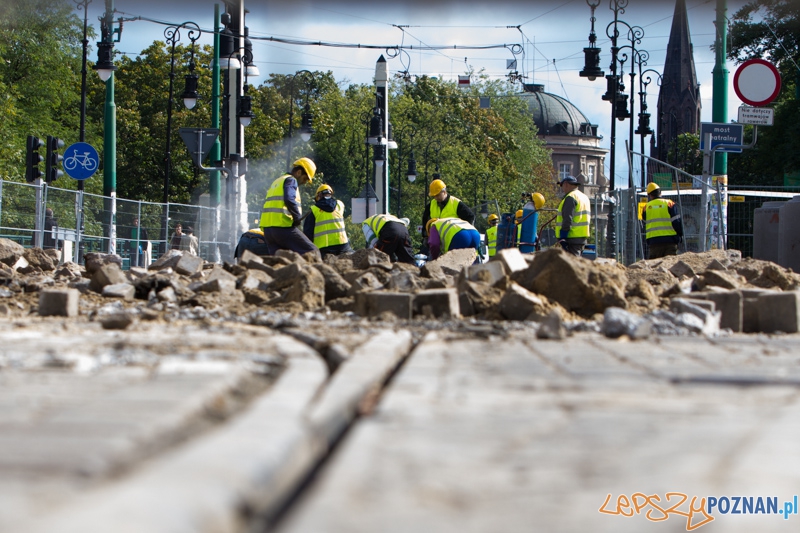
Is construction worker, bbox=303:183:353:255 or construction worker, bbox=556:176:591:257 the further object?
construction worker, bbox=556:176:591:257

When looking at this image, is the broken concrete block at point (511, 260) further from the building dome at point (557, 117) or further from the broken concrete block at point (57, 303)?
the building dome at point (557, 117)

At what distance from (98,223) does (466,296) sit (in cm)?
1618

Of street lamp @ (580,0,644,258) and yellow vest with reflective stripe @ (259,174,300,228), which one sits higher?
street lamp @ (580,0,644,258)

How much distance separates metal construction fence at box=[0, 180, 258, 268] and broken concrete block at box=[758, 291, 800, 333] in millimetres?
14533

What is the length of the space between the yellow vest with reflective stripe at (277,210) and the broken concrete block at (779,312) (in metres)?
7.39

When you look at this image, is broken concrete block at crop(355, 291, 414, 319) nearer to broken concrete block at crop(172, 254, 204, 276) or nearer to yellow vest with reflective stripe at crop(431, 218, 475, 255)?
broken concrete block at crop(172, 254, 204, 276)

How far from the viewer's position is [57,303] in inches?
A: 305

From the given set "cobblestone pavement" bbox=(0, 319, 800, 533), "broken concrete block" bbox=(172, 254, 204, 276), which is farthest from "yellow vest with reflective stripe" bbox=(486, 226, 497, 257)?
"cobblestone pavement" bbox=(0, 319, 800, 533)

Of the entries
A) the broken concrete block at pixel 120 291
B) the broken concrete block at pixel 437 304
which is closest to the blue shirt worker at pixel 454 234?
the broken concrete block at pixel 120 291

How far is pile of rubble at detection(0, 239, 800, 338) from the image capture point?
7.36 m

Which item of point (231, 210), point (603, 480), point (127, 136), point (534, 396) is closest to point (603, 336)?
point (534, 396)

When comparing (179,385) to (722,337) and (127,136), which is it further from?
(127,136)

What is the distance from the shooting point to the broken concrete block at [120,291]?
9.36 meters

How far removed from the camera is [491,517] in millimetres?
2391
